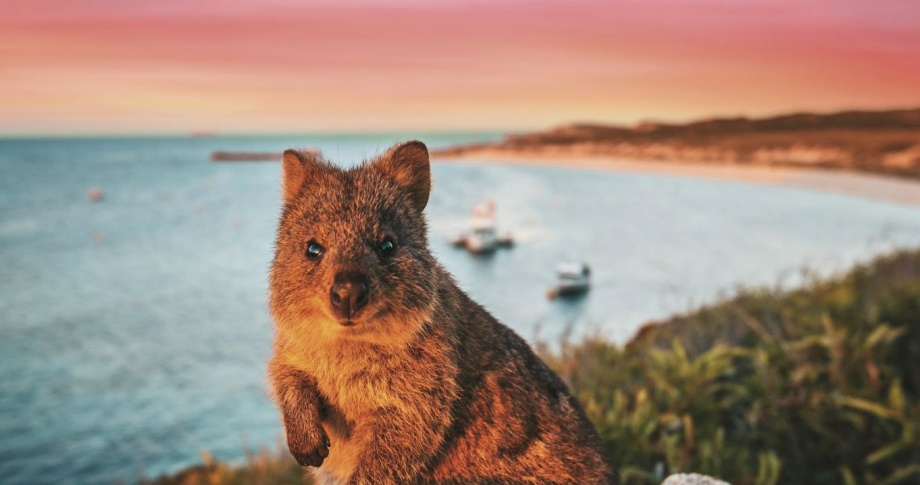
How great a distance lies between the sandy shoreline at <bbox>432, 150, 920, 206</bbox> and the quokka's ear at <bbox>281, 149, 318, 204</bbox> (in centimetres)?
2727

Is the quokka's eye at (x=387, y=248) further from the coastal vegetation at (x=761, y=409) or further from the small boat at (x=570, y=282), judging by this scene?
the small boat at (x=570, y=282)

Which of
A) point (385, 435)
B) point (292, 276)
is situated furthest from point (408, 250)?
point (385, 435)

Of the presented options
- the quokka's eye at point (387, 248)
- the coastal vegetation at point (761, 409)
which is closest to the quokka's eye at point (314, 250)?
the quokka's eye at point (387, 248)

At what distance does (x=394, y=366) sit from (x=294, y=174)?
1.15 metres

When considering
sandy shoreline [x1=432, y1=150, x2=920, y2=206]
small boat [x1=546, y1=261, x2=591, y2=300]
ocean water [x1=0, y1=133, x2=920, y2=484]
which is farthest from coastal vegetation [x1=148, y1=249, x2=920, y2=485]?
small boat [x1=546, y1=261, x2=591, y2=300]

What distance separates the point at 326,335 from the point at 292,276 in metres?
0.36

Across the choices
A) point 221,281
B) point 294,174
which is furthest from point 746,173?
point 294,174

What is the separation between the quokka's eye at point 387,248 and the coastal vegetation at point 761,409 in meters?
3.19

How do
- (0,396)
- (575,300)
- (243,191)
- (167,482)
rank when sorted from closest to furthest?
(167,482)
(0,396)
(575,300)
(243,191)

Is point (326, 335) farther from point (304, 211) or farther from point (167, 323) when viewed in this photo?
point (167, 323)

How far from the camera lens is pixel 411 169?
3.56m

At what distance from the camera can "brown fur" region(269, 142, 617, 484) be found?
10.0 feet

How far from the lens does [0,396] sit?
27891 mm

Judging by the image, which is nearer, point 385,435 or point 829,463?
point 385,435
